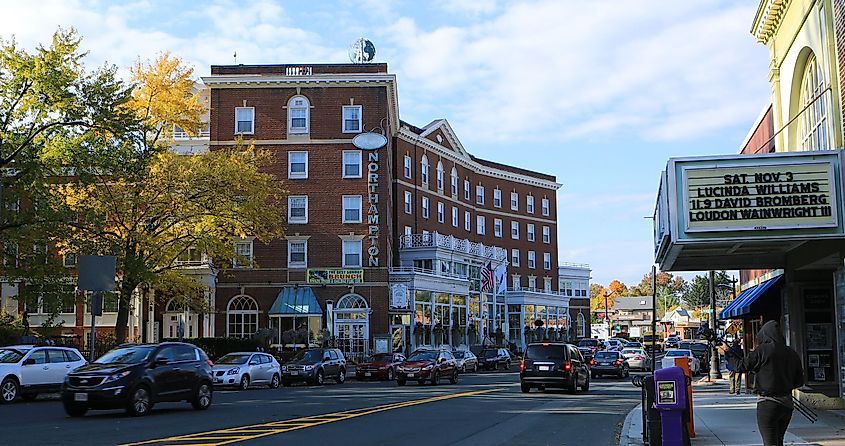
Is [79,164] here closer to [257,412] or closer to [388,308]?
[257,412]

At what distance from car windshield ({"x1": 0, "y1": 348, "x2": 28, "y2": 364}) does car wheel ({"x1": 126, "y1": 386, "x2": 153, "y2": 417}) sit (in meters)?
6.87

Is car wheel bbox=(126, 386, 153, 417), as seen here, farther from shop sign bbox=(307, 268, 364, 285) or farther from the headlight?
shop sign bbox=(307, 268, 364, 285)

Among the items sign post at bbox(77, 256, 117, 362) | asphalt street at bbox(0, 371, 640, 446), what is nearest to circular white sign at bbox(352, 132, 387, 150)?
asphalt street at bbox(0, 371, 640, 446)

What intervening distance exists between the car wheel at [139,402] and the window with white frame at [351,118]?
123ft

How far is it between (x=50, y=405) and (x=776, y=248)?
724 inches

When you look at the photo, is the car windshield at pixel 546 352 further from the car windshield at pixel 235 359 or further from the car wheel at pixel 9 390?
the car wheel at pixel 9 390

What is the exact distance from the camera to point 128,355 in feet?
66.9

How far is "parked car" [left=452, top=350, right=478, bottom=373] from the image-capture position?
167 ft

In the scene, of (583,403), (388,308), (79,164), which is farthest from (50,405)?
(388,308)

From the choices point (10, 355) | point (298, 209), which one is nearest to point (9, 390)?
point (10, 355)

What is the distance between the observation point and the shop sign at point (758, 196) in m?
16.2

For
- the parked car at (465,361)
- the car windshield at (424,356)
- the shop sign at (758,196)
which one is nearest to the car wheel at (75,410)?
the shop sign at (758,196)

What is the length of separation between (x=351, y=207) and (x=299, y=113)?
6.69 metres

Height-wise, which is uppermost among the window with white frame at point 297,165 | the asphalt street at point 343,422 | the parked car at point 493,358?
the window with white frame at point 297,165
